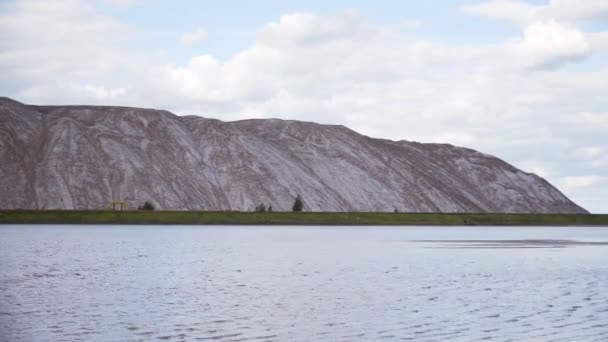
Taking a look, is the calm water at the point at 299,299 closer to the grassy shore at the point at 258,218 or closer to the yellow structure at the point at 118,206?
the grassy shore at the point at 258,218

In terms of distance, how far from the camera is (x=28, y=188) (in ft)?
568

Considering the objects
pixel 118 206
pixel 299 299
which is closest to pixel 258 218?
pixel 118 206

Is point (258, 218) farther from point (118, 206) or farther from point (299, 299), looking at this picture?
point (299, 299)

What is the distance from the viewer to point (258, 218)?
148 meters

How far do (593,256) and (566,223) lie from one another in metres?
117

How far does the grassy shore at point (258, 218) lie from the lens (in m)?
140

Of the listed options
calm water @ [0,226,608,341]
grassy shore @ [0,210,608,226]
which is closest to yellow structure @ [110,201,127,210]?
grassy shore @ [0,210,608,226]

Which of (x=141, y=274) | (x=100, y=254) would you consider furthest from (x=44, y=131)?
(x=141, y=274)

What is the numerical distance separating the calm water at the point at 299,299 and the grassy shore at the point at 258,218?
3488 inches

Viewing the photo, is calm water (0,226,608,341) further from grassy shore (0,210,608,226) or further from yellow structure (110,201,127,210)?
yellow structure (110,201,127,210)

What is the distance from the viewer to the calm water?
22.7m

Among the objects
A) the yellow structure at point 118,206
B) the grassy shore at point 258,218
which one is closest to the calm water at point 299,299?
the grassy shore at point 258,218

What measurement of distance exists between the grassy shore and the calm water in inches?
3488

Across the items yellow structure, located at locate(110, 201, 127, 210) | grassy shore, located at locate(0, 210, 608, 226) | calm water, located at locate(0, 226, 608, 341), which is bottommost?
calm water, located at locate(0, 226, 608, 341)
